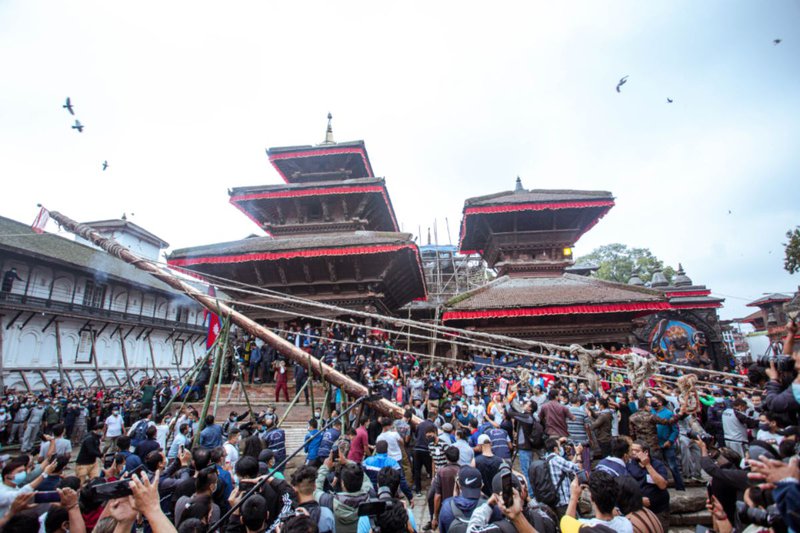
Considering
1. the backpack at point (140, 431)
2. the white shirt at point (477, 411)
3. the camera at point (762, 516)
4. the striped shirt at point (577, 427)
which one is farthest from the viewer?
the white shirt at point (477, 411)

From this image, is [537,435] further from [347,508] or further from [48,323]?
[48,323]

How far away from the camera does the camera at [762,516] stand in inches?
89.3

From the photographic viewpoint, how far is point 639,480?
4770 millimetres

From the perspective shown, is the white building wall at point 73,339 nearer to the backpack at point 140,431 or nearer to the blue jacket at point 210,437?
the backpack at point 140,431

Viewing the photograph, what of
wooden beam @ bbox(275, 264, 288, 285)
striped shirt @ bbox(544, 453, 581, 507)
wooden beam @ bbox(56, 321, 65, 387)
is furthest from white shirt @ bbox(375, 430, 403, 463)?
wooden beam @ bbox(56, 321, 65, 387)

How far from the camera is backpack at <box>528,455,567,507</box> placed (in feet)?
16.7

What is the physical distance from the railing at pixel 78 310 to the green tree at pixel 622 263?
41.7 m

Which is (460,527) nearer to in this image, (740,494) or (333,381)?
(740,494)

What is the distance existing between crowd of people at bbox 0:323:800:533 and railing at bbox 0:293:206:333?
16637 mm

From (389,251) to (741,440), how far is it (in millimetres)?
9644

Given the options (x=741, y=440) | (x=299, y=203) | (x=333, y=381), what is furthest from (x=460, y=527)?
(x=299, y=203)

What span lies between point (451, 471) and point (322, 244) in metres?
9.39

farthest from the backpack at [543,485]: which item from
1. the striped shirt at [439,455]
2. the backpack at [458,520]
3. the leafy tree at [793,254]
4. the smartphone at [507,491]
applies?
the leafy tree at [793,254]

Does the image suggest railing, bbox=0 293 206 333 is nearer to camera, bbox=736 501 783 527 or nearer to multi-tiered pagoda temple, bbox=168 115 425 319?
multi-tiered pagoda temple, bbox=168 115 425 319
